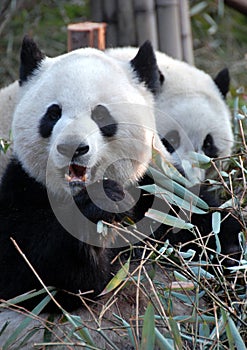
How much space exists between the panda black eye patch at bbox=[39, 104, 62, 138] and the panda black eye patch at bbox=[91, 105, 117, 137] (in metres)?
0.14

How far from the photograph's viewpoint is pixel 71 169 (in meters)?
2.78

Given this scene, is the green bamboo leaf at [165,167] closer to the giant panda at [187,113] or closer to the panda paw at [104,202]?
the panda paw at [104,202]

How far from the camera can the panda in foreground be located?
2727 millimetres

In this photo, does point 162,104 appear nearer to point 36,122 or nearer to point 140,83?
point 140,83

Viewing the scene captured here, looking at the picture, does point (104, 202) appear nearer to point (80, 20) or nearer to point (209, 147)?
point (209, 147)

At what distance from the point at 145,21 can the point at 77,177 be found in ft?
8.45

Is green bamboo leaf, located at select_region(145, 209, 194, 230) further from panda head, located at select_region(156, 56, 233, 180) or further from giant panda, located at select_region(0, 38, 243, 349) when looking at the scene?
panda head, located at select_region(156, 56, 233, 180)

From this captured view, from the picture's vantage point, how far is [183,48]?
17.6 ft

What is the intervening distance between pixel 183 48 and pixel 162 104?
1478 millimetres

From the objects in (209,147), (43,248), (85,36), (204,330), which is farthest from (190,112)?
(204,330)

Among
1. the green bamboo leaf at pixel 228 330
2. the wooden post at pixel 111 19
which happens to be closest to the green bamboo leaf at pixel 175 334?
the green bamboo leaf at pixel 228 330

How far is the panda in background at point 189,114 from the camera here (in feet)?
12.7

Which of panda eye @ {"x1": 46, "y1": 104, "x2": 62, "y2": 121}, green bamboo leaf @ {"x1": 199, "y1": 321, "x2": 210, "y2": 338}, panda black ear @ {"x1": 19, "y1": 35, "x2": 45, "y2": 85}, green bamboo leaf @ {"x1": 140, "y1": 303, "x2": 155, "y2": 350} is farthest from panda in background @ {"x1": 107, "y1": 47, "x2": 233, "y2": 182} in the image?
green bamboo leaf @ {"x1": 140, "y1": 303, "x2": 155, "y2": 350}

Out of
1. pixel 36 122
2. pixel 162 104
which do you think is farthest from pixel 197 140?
pixel 36 122
